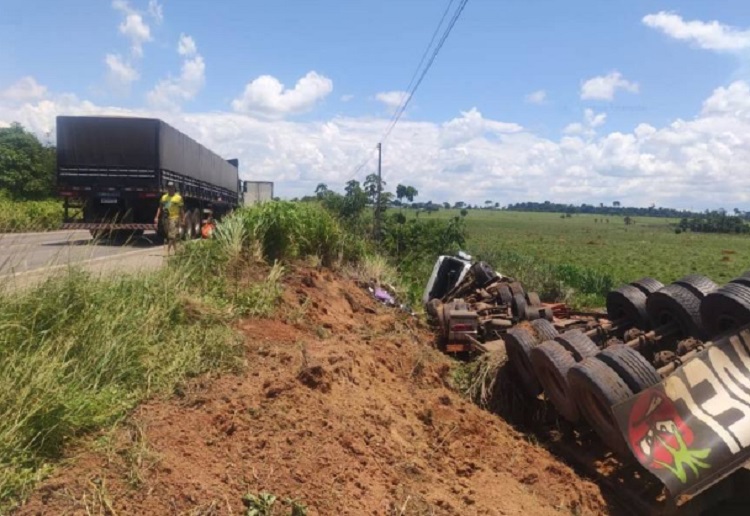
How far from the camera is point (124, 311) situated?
549cm

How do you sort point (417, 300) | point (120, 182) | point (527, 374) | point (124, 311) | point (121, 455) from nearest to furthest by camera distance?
point (121, 455), point (124, 311), point (527, 374), point (417, 300), point (120, 182)

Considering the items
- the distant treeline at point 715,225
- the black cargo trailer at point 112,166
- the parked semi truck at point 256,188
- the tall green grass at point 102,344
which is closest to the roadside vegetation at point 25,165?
the parked semi truck at point 256,188

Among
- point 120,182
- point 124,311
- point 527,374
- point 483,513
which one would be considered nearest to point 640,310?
point 527,374

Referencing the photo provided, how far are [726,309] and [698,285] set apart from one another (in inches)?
52.2

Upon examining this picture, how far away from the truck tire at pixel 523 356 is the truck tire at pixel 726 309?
6.16 ft

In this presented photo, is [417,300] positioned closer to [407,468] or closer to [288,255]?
[288,255]

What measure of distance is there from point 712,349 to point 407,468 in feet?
10.4

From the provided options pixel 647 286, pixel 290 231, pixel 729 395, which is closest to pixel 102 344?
pixel 729 395

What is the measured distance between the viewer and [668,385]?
5527mm

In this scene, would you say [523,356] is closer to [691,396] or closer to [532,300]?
[691,396]

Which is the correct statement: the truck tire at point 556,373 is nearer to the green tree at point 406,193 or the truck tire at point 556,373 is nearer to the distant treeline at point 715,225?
the green tree at point 406,193

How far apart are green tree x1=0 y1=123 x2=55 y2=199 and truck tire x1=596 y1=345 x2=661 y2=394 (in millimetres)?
39171

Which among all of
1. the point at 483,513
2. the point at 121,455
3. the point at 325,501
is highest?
the point at 121,455

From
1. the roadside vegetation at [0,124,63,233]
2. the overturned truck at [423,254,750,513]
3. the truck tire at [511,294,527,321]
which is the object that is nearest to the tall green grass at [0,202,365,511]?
the overturned truck at [423,254,750,513]
